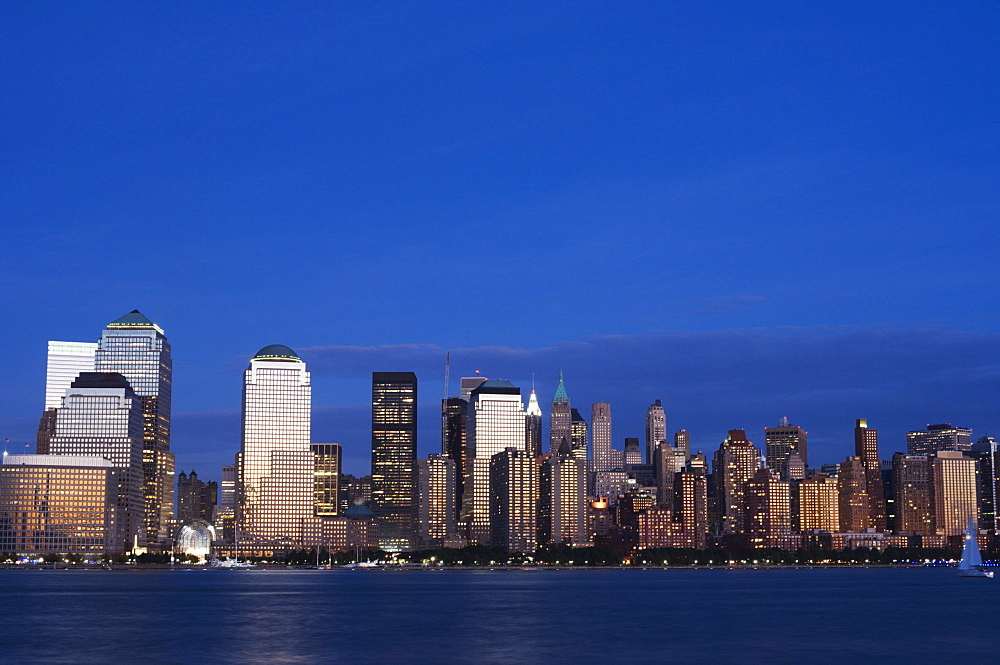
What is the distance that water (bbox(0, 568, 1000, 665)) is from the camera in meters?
94.2

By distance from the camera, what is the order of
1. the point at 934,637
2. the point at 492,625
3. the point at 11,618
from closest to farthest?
the point at 934,637, the point at 492,625, the point at 11,618

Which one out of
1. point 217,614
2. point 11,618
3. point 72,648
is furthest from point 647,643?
point 11,618

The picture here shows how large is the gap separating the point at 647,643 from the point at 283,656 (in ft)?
Answer: 89.5

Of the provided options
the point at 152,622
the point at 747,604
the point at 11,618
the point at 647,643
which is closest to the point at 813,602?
the point at 747,604

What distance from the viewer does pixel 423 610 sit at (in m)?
147

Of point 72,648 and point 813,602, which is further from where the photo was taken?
point 813,602

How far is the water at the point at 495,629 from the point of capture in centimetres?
9425

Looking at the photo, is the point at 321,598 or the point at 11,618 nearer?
the point at 11,618

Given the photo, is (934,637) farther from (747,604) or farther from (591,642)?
(747,604)

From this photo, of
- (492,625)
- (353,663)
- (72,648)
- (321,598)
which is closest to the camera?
(353,663)

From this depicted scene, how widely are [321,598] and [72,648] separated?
256 ft

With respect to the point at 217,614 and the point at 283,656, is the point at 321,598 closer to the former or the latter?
the point at 217,614

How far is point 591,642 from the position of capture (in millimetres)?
104688

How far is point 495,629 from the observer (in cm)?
11800
